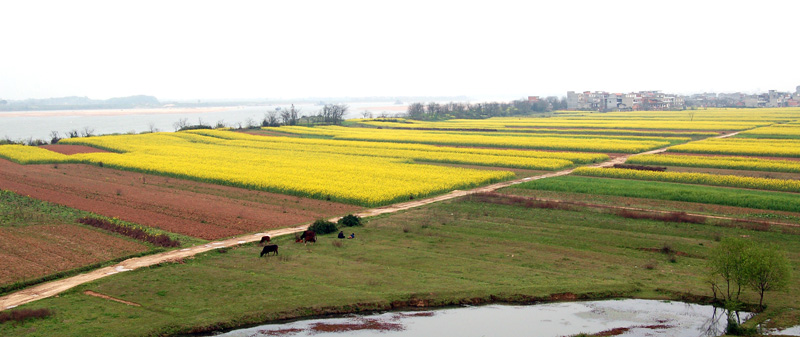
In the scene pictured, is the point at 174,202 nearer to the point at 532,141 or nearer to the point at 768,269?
the point at 768,269

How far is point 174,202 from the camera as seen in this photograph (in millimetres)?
40875

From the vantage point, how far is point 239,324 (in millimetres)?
19812

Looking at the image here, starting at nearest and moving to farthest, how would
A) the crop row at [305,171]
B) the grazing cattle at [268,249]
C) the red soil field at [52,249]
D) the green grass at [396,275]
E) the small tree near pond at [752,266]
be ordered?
the small tree near pond at [752,266] < the green grass at [396,275] < the red soil field at [52,249] < the grazing cattle at [268,249] < the crop row at [305,171]

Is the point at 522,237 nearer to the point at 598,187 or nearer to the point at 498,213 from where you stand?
the point at 498,213

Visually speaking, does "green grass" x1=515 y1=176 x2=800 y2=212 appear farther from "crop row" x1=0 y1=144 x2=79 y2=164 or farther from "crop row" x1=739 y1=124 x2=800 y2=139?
"crop row" x1=739 y1=124 x2=800 y2=139

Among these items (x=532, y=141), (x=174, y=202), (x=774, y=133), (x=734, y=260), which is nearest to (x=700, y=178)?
(x=734, y=260)

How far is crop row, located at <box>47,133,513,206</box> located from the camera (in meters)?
43.9

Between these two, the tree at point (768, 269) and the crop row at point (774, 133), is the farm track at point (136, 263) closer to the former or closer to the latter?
the tree at point (768, 269)

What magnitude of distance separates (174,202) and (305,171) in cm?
Result: 1492

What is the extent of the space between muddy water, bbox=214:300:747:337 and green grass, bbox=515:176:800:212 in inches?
770

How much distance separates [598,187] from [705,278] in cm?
2050

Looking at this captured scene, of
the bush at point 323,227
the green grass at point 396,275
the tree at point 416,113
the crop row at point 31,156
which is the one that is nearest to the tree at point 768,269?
the green grass at point 396,275

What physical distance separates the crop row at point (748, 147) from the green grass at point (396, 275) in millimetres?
41209

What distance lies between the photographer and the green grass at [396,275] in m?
20.1
